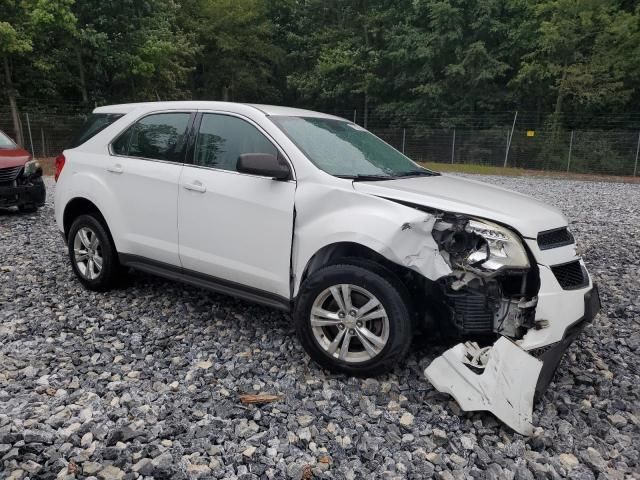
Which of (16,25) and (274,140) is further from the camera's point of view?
(16,25)

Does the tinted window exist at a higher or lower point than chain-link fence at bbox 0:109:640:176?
higher

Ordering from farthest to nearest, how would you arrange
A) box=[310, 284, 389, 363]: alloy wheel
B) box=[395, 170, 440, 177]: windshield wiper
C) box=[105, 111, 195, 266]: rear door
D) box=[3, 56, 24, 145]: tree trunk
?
box=[3, 56, 24, 145]: tree trunk
box=[105, 111, 195, 266]: rear door
box=[395, 170, 440, 177]: windshield wiper
box=[310, 284, 389, 363]: alloy wheel

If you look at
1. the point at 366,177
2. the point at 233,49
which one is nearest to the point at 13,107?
the point at 233,49

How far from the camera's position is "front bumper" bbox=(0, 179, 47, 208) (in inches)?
332

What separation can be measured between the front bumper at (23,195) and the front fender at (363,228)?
707 cm

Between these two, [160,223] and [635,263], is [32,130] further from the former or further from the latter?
[635,263]

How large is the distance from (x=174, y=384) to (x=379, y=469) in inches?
57.0

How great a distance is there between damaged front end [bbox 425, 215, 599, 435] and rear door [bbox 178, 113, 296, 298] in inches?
43.0

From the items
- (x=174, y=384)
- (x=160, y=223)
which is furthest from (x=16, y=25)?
(x=174, y=384)

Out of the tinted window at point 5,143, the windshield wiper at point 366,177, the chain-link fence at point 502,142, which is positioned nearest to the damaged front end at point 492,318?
the windshield wiper at point 366,177

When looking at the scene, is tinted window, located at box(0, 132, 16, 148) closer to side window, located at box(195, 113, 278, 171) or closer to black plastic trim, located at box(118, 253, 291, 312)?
black plastic trim, located at box(118, 253, 291, 312)

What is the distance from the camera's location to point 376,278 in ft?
10.3

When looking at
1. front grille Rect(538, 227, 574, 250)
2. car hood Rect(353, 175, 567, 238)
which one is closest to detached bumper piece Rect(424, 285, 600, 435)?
front grille Rect(538, 227, 574, 250)

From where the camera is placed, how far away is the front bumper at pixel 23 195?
27.6 ft
